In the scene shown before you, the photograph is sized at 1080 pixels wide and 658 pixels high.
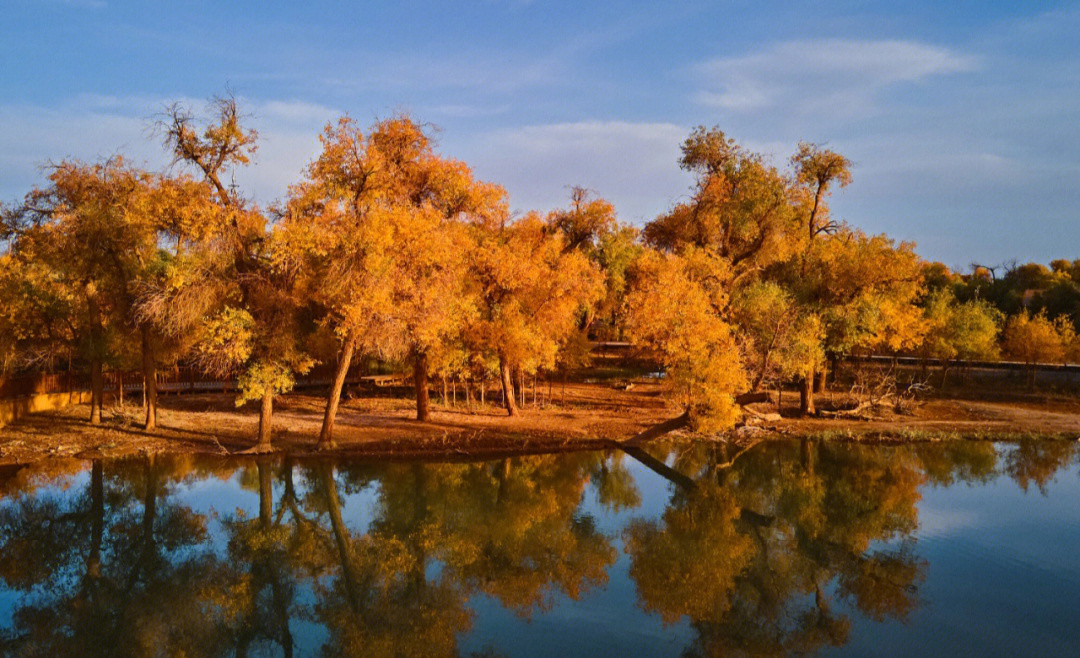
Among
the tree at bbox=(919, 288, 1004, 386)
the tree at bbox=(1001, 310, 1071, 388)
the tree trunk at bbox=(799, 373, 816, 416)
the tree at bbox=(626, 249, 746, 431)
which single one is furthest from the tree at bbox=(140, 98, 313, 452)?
the tree at bbox=(1001, 310, 1071, 388)

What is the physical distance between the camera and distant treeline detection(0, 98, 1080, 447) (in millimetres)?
25250

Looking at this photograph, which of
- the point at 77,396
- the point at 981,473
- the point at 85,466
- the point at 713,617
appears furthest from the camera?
the point at 77,396

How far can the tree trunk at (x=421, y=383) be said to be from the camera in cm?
3328

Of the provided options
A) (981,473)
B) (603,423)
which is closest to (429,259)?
(603,423)

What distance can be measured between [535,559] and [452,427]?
15.9 metres

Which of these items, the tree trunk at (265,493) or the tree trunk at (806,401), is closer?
the tree trunk at (265,493)

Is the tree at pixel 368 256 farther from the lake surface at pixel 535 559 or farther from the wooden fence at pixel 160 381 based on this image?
the wooden fence at pixel 160 381

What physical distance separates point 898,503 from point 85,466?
28264 mm

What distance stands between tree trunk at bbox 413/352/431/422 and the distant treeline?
8.2 inches

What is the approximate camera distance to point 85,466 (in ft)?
85.2

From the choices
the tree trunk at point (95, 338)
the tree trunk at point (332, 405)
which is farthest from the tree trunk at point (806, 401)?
the tree trunk at point (95, 338)

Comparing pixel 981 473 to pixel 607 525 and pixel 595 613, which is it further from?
pixel 595 613

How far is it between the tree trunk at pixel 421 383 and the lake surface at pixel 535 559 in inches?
261

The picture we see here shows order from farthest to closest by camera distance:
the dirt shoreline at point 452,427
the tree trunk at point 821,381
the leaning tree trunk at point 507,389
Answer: the tree trunk at point 821,381
the leaning tree trunk at point 507,389
the dirt shoreline at point 452,427
